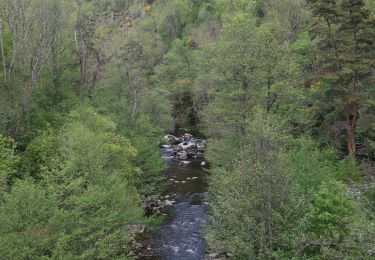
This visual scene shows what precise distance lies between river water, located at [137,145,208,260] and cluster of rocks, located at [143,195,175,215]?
54cm

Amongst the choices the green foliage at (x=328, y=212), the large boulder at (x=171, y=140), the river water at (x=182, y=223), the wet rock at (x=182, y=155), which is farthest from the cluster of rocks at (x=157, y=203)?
the large boulder at (x=171, y=140)

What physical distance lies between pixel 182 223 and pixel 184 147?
84.3 ft

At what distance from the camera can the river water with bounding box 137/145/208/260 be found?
79.3 feet

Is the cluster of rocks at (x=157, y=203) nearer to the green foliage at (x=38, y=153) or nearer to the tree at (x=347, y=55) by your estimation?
the green foliage at (x=38, y=153)

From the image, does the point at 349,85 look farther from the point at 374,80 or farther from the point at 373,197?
the point at 373,197

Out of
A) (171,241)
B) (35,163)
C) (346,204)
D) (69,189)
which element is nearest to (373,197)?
(346,204)

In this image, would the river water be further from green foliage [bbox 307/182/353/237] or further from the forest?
green foliage [bbox 307/182/353/237]

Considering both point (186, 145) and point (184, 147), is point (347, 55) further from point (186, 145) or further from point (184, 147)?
point (186, 145)

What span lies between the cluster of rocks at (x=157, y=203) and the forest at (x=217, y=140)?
61 cm

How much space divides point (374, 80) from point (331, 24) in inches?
239

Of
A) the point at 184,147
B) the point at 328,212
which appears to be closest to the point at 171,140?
the point at 184,147

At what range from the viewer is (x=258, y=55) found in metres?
29.2

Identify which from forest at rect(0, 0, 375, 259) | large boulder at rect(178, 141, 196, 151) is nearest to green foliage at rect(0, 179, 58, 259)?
forest at rect(0, 0, 375, 259)

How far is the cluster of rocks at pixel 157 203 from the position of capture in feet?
103
